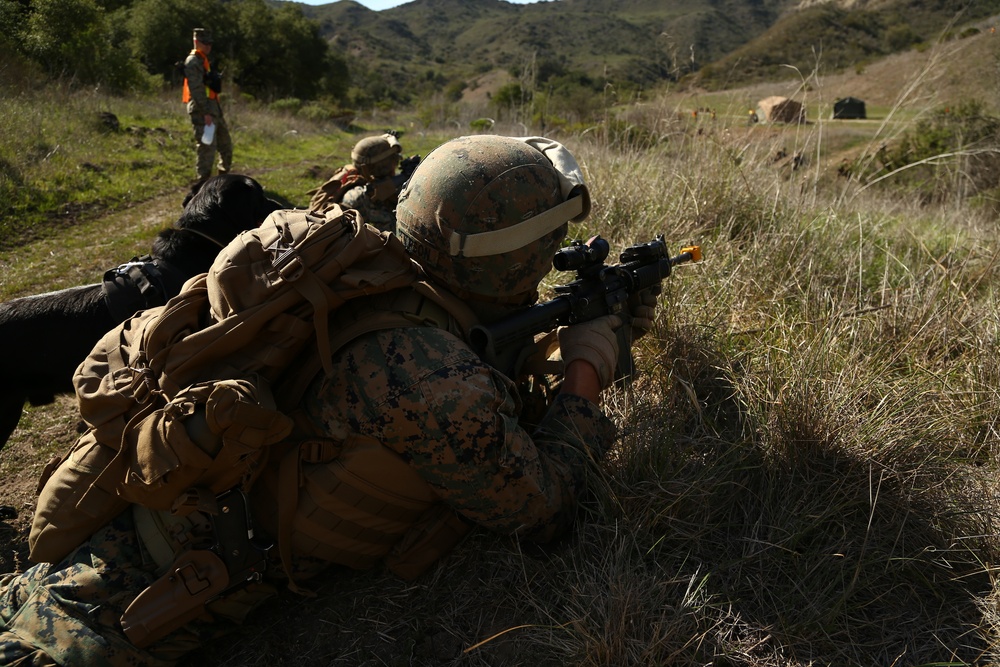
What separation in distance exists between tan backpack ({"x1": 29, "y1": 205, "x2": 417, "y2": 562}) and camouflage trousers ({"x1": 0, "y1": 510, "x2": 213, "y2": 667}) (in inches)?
2.8

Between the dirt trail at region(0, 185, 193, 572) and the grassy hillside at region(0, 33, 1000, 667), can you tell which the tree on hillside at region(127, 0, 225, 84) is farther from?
the grassy hillside at region(0, 33, 1000, 667)

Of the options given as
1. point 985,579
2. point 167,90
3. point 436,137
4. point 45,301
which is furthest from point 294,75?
point 985,579

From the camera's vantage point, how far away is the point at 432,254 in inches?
81.3

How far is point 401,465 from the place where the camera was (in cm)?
190

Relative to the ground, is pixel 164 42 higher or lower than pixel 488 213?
higher

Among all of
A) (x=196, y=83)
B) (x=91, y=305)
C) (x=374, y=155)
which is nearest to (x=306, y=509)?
(x=91, y=305)

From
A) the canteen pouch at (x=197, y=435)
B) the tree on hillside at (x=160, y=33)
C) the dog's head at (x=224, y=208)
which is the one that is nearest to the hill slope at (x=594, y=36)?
the dog's head at (x=224, y=208)

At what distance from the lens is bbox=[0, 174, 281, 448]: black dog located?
9.02ft

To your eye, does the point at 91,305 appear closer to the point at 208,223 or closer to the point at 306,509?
the point at 208,223

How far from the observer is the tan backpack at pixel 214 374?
1.64 meters

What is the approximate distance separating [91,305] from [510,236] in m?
2.03

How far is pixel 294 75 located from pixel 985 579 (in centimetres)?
3696

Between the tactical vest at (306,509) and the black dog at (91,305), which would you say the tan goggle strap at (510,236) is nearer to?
the tactical vest at (306,509)

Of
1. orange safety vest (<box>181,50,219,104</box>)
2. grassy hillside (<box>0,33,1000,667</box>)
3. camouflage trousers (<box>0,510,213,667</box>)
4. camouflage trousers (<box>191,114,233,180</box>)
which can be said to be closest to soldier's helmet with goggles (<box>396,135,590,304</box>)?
grassy hillside (<box>0,33,1000,667</box>)
